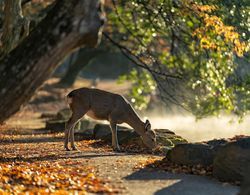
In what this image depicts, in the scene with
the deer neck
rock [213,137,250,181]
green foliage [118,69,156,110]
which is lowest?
rock [213,137,250,181]

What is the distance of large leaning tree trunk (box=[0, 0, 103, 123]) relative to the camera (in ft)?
23.7

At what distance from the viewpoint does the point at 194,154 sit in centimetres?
1331

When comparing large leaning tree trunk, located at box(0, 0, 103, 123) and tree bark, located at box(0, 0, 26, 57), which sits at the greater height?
tree bark, located at box(0, 0, 26, 57)

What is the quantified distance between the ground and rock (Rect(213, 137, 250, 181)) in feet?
0.92

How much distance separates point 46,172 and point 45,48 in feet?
17.6

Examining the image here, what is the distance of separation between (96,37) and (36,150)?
397 inches

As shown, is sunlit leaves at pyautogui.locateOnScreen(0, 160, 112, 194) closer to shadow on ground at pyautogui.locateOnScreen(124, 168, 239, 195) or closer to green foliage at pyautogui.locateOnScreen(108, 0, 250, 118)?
shadow on ground at pyautogui.locateOnScreen(124, 168, 239, 195)

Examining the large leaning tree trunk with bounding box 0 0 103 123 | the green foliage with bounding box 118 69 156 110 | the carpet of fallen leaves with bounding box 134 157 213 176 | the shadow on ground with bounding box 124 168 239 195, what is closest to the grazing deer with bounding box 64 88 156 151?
the carpet of fallen leaves with bounding box 134 157 213 176

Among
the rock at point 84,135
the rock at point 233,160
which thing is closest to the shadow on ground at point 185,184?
the rock at point 233,160

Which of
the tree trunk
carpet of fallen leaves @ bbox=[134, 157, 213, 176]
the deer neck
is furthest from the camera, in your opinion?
the tree trunk

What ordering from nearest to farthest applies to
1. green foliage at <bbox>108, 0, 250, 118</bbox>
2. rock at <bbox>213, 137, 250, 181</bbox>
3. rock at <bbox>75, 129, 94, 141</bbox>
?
rock at <bbox>213, 137, 250, 181</bbox>, green foliage at <bbox>108, 0, 250, 118</bbox>, rock at <bbox>75, 129, 94, 141</bbox>

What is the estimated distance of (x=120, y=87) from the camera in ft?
164

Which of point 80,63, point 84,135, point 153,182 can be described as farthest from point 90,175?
point 80,63

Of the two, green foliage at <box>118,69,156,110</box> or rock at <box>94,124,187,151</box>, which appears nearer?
rock at <box>94,124,187,151</box>
